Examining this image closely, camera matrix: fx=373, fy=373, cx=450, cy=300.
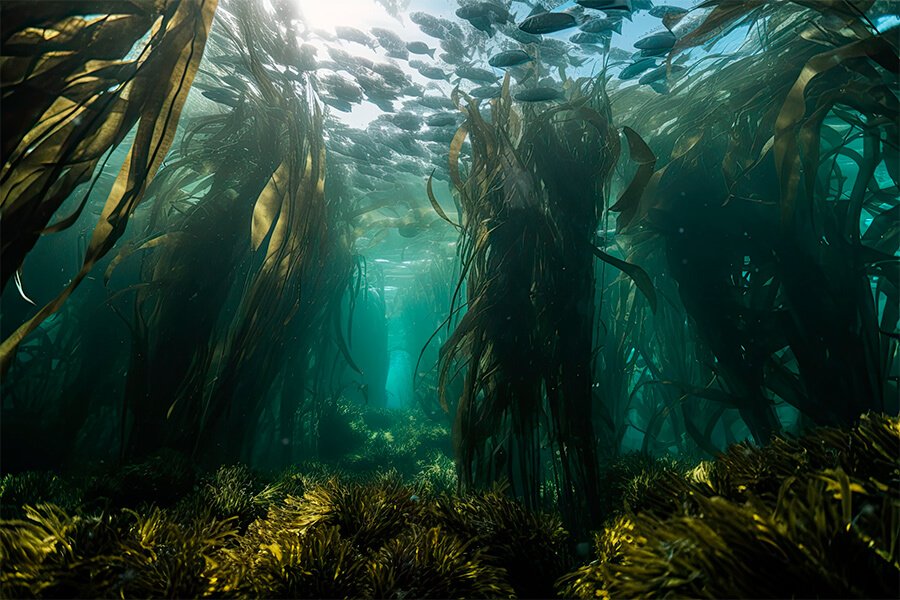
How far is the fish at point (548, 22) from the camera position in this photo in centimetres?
385

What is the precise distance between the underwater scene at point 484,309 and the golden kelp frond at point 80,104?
0.04 feet

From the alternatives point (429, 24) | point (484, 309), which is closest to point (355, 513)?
point (484, 309)

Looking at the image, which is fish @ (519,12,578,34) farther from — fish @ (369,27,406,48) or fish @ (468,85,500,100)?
fish @ (369,27,406,48)

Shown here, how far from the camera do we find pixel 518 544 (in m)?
1.86

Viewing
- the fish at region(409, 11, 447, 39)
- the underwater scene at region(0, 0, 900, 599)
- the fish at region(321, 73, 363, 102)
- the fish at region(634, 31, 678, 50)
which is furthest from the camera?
the fish at region(321, 73, 363, 102)

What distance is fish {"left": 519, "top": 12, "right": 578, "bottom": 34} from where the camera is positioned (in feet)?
12.6

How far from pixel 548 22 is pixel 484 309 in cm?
314

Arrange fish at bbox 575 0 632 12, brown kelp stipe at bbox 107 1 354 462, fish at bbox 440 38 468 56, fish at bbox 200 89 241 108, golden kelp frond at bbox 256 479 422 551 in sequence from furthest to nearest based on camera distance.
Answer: fish at bbox 440 38 468 56, fish at bbox 200 89 241 108, brown kelp stipe at bbox 107 1 354 462, fish at bbox 575 0 632 12, golden kelp frond at bbox 256 479 422 551

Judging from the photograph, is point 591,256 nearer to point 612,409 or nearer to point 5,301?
point 612,409

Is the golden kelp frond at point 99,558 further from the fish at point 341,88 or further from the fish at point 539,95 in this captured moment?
the fish at point 341,88

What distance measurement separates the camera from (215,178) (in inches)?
206

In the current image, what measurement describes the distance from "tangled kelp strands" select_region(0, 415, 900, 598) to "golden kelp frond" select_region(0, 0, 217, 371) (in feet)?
3.37

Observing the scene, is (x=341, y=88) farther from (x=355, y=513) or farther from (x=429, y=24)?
(x=355, y=513)

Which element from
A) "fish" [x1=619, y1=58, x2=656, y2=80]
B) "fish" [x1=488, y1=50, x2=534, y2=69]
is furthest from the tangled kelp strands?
"fish" [x1=619, y1=58, x2=656, y2=80]
